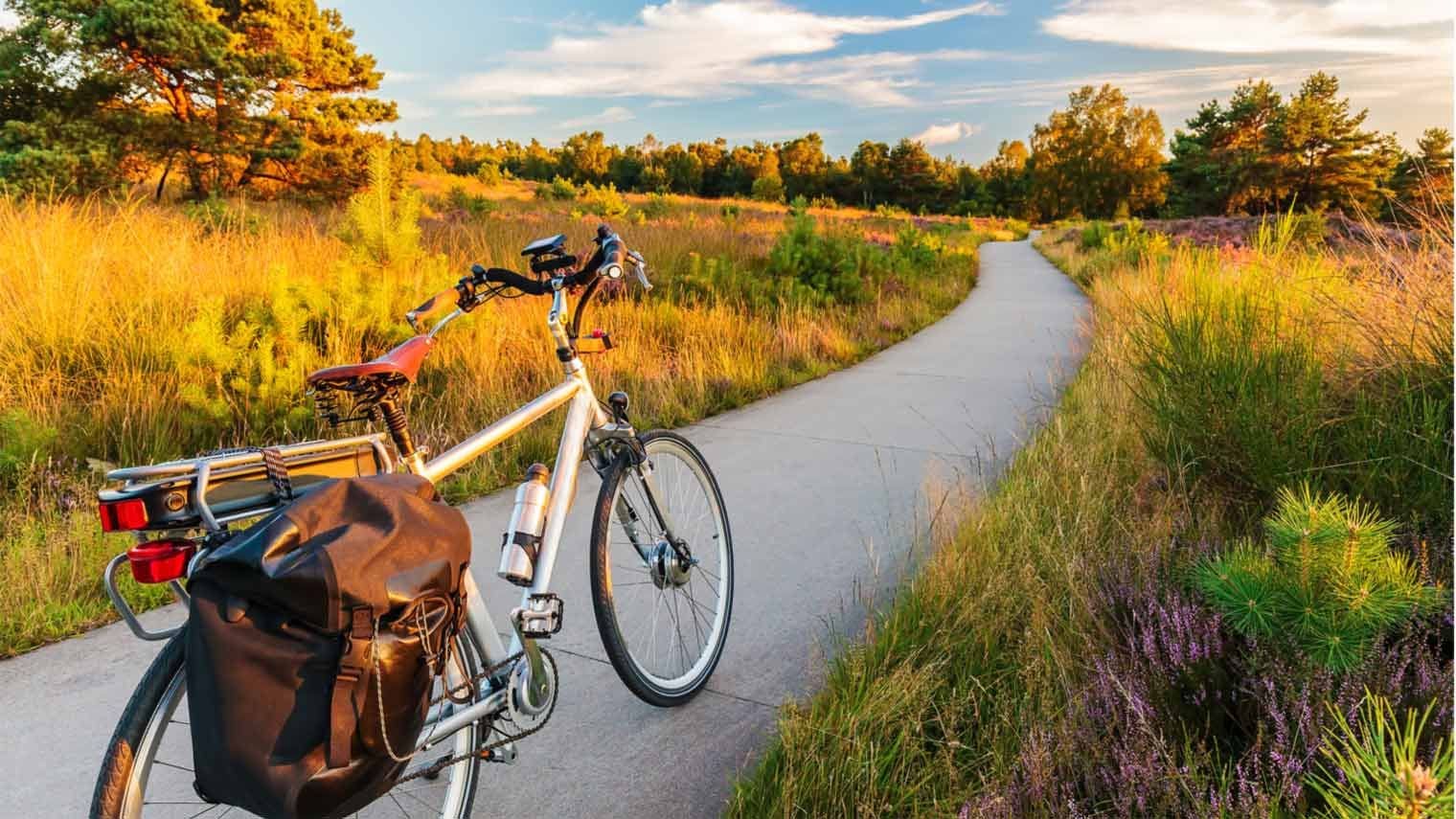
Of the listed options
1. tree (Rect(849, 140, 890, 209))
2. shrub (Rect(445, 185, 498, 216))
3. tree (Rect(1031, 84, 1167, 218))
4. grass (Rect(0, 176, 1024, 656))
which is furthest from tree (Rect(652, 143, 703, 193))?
grass (Rect(0, 176, 1024, 656))

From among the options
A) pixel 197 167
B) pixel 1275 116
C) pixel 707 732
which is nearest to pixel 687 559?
pixel 707 732

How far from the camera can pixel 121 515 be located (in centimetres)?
145

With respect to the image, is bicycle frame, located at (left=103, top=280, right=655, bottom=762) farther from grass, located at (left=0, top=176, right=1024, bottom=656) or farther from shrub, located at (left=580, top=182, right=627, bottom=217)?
shrub, located at (left=580, top=182, right=627, bottom=217)

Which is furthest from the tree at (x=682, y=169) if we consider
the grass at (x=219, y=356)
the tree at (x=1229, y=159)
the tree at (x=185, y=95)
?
the grass at (x=219, y=356)

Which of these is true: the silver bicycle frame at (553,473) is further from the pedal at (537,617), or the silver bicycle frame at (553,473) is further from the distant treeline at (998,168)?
the distant treeline at (998,168)

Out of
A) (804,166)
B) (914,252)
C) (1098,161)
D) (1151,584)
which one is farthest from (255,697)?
(804,166)

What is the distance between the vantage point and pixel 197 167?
19141 mm

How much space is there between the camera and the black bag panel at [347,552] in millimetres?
1381

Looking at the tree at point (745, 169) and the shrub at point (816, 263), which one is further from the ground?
the tree at point (745, 169)

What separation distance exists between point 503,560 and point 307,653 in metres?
0.79

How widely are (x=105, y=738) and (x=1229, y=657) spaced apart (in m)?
3.41

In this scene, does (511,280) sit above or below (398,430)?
above

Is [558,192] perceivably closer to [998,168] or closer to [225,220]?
[225,220]

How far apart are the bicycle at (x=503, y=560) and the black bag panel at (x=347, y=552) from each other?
0.62 ft
